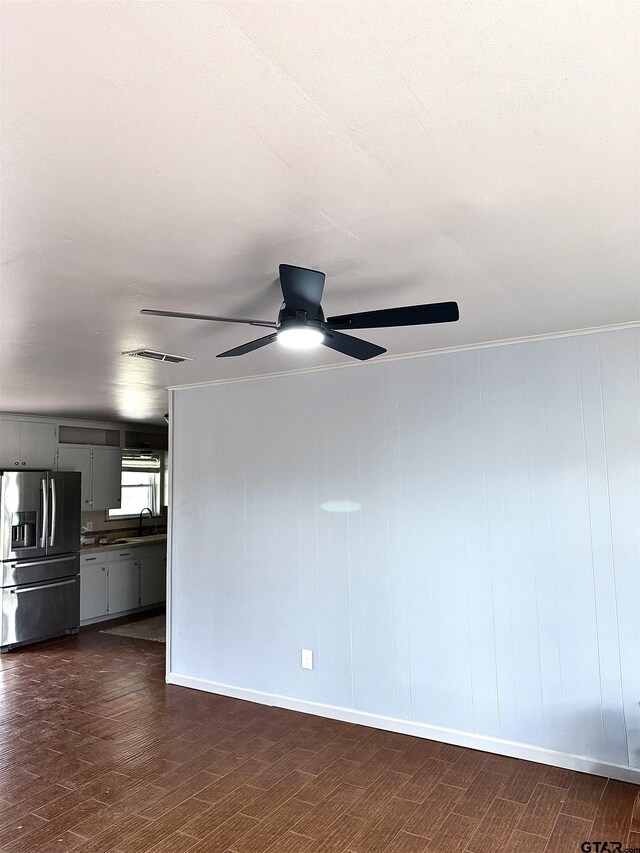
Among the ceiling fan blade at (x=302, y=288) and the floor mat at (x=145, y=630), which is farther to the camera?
the floor mat at (x=145, y=630)

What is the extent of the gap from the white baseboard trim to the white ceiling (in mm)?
2522

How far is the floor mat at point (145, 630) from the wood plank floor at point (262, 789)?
1.90m

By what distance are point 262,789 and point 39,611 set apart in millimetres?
3993

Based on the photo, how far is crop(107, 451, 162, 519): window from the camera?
823cm

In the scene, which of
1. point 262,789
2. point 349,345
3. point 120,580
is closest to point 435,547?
point 262,789

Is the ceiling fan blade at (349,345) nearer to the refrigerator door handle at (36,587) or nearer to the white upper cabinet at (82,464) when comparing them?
the refrigerator door handle at (36,587)

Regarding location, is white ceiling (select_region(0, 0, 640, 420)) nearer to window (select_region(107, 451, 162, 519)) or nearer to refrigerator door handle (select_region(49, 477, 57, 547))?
refrigerator door handle (select_region(49, 477, 57, 547))

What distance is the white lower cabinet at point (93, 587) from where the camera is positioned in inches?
270

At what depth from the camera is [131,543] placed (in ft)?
24.7

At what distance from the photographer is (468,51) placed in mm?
1175

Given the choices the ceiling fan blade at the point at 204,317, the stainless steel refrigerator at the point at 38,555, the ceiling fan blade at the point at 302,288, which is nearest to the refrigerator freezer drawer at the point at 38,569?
the stainless steel refrigerator at the point at 38,555

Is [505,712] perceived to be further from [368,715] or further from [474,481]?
[474,481]

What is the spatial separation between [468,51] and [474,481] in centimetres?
285

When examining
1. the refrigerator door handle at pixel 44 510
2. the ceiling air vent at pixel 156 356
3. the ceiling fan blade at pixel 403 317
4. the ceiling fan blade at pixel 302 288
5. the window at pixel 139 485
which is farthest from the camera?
the window at pixel 139 485
